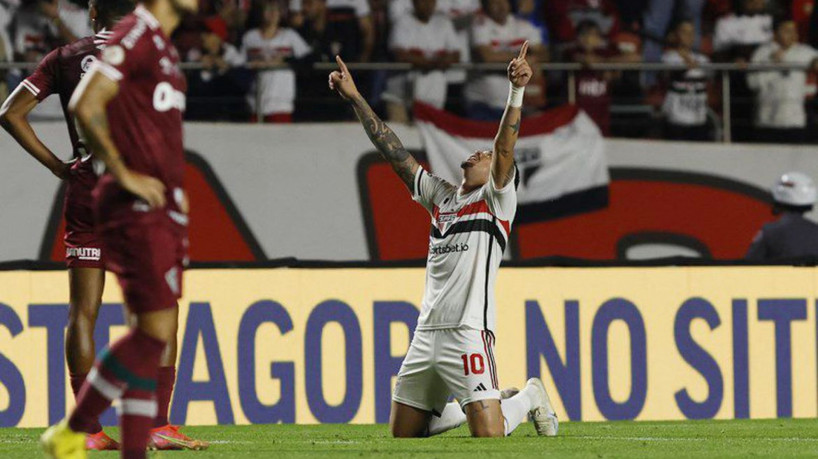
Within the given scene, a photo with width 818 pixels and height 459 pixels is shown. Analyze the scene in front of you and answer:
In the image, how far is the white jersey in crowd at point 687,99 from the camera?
14.4 meters


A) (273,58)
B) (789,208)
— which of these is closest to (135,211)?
(789,208)

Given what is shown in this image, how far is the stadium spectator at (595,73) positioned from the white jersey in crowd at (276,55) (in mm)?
2483

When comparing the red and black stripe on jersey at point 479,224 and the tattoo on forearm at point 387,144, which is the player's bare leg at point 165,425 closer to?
the red and black stripe on jersey at point 479,224

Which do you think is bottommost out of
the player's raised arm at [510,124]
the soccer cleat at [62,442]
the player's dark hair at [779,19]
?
the soccer cleat at [62,442]

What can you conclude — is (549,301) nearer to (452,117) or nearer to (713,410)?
(713,410)

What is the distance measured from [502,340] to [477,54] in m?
4.06

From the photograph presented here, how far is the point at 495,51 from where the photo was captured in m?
14.2

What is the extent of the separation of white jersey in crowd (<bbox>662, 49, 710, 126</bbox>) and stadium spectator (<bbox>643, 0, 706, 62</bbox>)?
72 cm

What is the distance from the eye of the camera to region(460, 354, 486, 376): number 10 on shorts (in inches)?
332

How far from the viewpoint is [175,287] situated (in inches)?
211

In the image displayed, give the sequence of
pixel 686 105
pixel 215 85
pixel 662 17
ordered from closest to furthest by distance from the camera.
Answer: pixel 215 85 → pixel 686 105 → pixel 662 17

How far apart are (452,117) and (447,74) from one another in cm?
41

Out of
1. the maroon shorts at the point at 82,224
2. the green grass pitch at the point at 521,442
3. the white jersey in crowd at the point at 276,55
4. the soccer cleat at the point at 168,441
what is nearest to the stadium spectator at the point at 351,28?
the white jersey in crowd at the point at 276,55

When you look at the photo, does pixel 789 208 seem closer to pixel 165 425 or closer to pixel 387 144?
pixel 387 144
